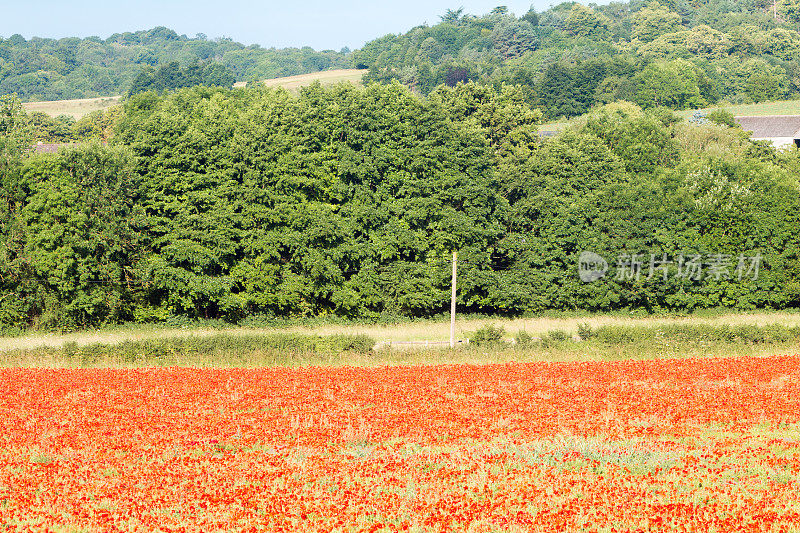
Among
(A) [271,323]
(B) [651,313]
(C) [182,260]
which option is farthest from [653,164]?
(C) [182,260]

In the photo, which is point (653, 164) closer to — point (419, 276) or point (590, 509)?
point (419, 276)

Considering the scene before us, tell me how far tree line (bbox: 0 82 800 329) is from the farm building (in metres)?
52.4

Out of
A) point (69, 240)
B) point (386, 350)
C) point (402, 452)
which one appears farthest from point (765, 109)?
point (402, 452)

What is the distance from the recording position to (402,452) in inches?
703

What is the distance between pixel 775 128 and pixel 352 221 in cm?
7689

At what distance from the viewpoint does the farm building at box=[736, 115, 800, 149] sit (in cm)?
11025

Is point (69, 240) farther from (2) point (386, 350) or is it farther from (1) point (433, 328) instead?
(2) point (386, 350)

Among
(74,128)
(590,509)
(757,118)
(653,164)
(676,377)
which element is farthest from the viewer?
(74,128)

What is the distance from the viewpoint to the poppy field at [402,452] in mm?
13789

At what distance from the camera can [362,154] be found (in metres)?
58.6

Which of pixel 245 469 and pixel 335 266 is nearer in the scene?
pixel 245 469

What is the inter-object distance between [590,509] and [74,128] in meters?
128

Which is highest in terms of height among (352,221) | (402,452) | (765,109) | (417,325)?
(765,109)

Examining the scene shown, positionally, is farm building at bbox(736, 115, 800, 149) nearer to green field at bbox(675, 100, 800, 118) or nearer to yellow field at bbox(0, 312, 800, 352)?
green field at bbox(675, 100, 800, 118)
